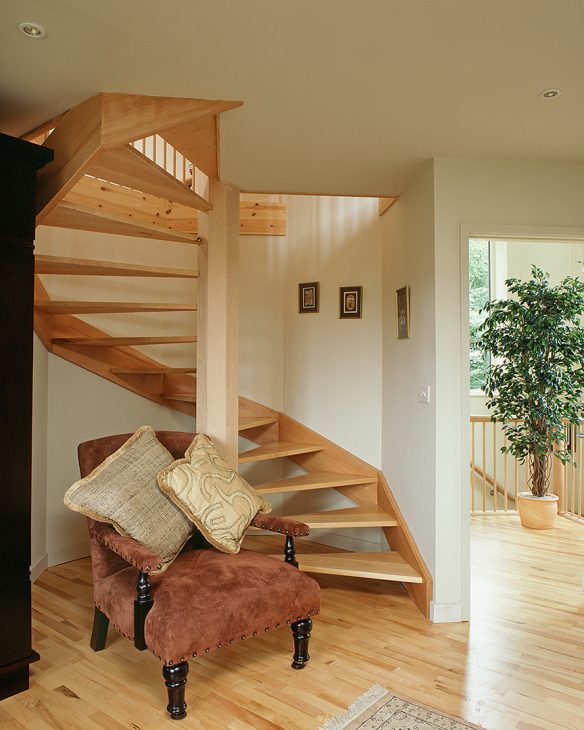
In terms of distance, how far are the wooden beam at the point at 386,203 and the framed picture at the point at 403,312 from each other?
63 cm

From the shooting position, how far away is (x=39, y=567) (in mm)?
3781

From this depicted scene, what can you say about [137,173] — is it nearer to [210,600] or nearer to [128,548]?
[128,548]

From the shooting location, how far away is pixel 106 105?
2.43m

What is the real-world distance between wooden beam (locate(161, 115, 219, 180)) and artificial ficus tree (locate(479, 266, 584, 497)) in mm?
2861

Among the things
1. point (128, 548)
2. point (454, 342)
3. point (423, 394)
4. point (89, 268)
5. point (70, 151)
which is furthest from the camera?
point (423, 394)

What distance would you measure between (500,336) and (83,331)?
11.0 feet

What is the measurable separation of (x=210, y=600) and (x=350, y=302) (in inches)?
103

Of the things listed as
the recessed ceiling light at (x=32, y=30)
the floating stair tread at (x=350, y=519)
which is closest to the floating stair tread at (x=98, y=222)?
the recessed ceiling light at (x=32, y=30)

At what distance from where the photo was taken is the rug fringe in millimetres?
2182

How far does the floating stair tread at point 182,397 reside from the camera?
433 cm

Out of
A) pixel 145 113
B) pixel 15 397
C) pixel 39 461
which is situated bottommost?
pixel 39 461

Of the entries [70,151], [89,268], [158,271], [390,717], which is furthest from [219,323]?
[390,717]

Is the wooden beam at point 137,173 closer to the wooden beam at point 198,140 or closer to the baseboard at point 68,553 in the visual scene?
the wooden beam at point 198,140

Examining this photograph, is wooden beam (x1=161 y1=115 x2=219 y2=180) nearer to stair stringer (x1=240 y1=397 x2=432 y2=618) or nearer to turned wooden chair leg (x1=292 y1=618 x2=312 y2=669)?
stair stringer (x1=240 y1=397 x2=432 y2=618)
